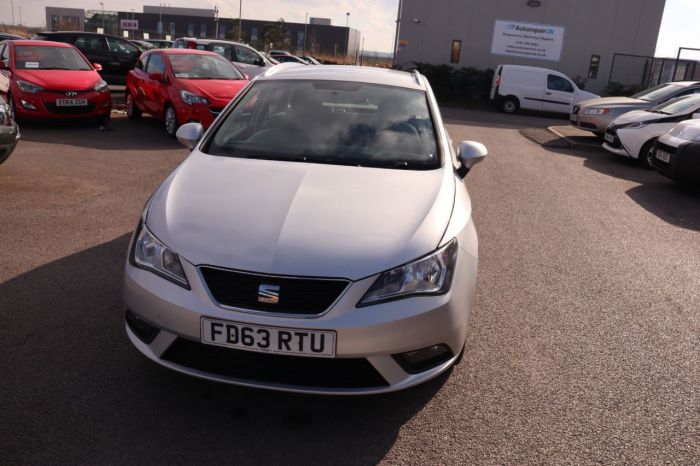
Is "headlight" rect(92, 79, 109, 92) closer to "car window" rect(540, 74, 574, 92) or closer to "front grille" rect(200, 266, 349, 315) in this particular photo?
"front grille" rect(200, 266, 349, 315)

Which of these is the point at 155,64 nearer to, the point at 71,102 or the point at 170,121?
the point at 170,121

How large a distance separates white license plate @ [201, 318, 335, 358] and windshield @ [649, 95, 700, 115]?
1058 centimetres

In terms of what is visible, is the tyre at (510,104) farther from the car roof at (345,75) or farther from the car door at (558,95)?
the car roof at (345,75)

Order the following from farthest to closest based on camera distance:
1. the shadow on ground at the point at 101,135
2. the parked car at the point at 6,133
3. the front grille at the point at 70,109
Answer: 1. the front grille at the point at 70,109
2. the shadow on ground at the point at 101,135
3. the parked car at the point at 6,133

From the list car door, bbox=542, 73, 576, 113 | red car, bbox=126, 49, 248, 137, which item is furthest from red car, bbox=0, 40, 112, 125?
car door, bbox=542, 73, 576, 113

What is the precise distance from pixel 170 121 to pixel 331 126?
25.7ft

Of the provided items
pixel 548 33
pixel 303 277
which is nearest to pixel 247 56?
pixel 303 277

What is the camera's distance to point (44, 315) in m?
3.85

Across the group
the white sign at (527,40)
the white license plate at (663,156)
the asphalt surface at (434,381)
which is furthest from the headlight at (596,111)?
the white sign at (527,40)

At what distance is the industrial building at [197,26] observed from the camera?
78625 millimetres

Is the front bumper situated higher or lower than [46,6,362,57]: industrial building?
lower

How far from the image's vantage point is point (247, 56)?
1738 cm

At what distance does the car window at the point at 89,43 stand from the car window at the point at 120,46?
0.71 feet

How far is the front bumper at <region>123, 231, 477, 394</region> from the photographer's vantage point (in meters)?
→ 2.62
